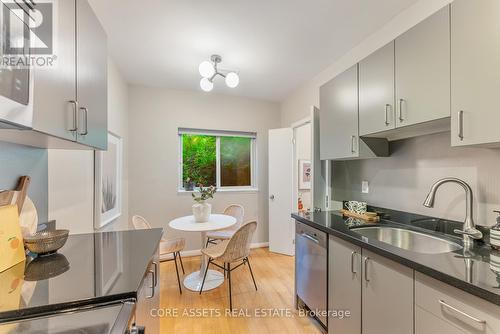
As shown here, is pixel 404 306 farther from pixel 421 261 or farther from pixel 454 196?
pixel 454 196

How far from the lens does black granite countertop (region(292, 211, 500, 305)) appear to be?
33.1 inches

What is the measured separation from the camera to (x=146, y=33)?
2111 mm

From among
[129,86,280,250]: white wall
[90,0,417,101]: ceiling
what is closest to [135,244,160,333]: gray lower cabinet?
[90,0,417,101]: ceiling

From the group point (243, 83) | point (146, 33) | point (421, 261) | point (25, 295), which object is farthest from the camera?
point (243, 83)

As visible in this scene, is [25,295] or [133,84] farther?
[133,84]

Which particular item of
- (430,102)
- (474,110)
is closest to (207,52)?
(430,102)

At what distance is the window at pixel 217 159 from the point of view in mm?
3717

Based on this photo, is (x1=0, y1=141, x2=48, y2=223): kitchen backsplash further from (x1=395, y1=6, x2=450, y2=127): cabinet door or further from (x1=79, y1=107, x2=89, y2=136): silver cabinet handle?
(x1=395, y1=6, x2=450, y2=127): cabinet door

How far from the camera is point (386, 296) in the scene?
48.6 inches

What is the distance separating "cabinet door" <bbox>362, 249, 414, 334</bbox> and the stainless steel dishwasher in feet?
1.28

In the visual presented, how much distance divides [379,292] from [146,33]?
270 centimetres

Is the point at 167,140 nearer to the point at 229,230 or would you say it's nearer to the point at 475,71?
the point at 229,230

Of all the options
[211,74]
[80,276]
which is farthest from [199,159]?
[80,276]

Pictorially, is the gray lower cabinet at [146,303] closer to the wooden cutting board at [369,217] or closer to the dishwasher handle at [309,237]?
the dishwasher handle at [309,237]
